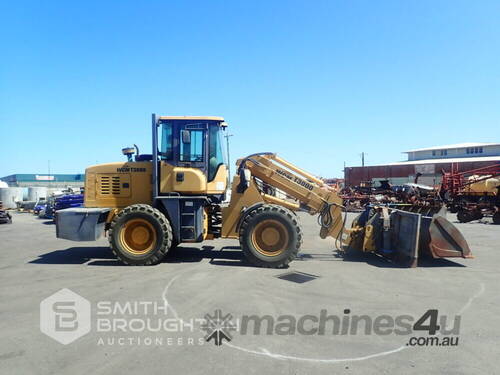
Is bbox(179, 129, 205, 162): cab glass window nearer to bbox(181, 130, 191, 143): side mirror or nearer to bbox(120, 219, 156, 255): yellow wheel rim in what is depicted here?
bbox(181, 130, 191, 143): side mirror

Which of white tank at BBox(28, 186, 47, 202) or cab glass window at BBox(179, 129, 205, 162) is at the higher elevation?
cab glass window at BBox(179, 129, 205, 162)

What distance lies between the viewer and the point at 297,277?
6703 mm

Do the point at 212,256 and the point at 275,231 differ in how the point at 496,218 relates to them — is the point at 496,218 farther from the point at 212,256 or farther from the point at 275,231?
the point at 212,256

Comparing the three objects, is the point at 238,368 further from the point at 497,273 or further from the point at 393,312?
the point at 497,273

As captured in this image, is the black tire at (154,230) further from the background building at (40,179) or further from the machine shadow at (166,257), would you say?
the background building at (40,179)

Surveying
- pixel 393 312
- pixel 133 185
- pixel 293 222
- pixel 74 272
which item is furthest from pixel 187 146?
pixel 393 312

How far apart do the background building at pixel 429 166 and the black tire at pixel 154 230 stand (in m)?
20.6

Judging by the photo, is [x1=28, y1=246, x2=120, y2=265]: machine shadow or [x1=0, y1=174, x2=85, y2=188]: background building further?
[x1=0, y1=174, x2=85, y2=188]: background building

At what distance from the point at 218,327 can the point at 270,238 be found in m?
3.42

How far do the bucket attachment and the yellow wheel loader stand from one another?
0.80 m

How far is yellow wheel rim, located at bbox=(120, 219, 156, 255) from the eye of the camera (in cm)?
771

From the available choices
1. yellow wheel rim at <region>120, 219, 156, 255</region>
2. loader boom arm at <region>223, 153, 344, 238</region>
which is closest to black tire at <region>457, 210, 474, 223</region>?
loader boom arm at <region>223, 153, 344, 238</region>

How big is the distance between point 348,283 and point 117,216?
5315 mm

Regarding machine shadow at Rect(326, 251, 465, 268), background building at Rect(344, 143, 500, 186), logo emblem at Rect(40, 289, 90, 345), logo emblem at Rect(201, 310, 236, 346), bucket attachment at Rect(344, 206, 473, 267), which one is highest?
background building at Rect(344, 143, 500, 186)
